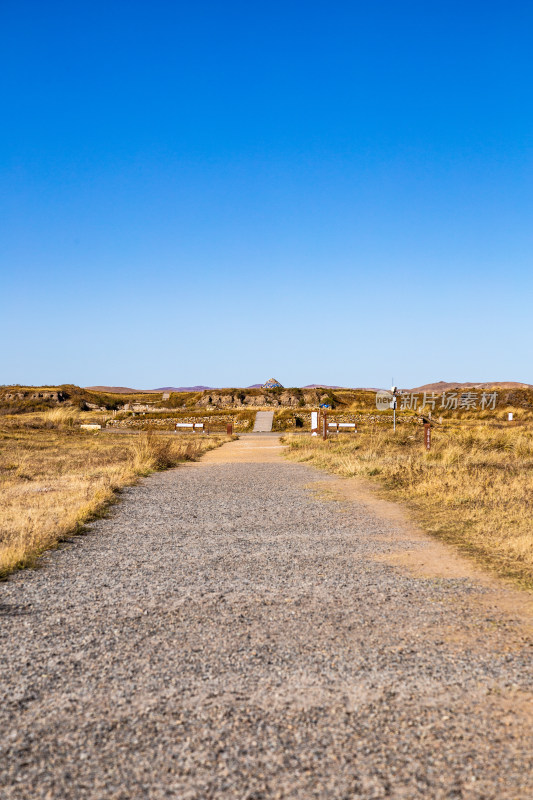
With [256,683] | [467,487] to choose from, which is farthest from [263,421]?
[256,683]

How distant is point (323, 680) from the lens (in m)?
3.87

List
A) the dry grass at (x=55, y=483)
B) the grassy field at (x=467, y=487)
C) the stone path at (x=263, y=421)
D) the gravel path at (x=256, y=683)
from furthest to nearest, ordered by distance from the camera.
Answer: the stone path at (x=263, y=421), the dry grass at (x=55, y=483), the grassy field at (x=467, y=487), the gravel path at (x=256, y=683)

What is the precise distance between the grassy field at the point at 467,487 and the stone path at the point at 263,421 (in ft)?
89.6

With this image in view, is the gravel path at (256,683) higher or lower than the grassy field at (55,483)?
higher

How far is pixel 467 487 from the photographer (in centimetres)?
1224

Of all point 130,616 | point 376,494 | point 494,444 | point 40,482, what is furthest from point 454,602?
point 494,444

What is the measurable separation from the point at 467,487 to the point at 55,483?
9.19 metres

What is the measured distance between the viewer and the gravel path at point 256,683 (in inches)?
114

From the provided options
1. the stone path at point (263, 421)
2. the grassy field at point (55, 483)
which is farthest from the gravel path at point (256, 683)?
the stone path at point (263, 421)

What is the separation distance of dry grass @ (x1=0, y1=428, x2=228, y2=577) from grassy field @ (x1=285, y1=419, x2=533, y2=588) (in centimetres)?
Answer: 516

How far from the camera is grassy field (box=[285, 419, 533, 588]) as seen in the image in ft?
25.6

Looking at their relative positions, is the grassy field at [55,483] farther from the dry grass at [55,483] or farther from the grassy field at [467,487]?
the grassy field at [467,487]

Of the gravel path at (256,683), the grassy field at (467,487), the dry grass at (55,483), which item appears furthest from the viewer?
the dry grass at (55,483)

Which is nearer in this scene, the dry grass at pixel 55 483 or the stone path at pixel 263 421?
the dry grass at pixel 55 483
